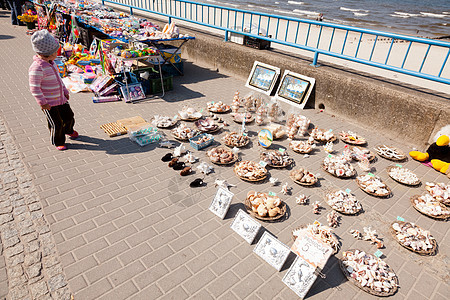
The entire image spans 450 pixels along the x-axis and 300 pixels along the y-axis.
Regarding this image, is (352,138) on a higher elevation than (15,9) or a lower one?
lower

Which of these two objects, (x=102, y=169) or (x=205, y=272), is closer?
(x=205, y=272)

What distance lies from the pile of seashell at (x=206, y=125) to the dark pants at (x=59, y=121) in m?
2.87

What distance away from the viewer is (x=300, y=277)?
3445 millimetres

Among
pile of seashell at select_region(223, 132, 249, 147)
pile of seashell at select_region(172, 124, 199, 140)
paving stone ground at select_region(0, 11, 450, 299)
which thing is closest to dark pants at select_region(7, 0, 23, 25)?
paving stone ground at select_region(0, 11, 450, 299)

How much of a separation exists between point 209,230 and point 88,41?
11.2 meters

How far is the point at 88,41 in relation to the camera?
1201 cm

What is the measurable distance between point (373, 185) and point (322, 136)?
1943 mm

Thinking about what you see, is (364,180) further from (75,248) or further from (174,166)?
(75,248)

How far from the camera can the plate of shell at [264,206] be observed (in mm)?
4496

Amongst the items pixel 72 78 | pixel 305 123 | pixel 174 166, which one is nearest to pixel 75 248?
pixel 174 166

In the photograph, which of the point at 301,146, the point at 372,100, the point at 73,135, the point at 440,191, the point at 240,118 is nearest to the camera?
the point at 440,191

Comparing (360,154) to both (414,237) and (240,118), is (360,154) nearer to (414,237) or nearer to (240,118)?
(414,237)

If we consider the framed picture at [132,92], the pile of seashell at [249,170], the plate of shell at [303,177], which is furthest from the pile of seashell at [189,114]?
the plate of shell at [303,177]

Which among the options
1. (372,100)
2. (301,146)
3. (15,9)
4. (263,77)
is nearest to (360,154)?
(301,146)
